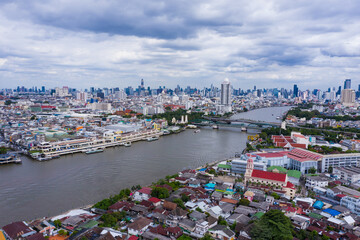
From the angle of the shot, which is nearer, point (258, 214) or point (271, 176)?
point (258, 214)

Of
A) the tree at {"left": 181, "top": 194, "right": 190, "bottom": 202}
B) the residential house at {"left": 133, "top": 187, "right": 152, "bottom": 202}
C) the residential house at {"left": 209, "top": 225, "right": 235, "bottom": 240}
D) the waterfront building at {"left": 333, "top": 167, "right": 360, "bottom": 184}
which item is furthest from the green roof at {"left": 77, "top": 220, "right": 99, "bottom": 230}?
the waterfront building at {"left": 333, "top": 167, "right": 360, "bottom": 184}

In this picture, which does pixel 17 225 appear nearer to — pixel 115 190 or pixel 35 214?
→ pixel 35 214

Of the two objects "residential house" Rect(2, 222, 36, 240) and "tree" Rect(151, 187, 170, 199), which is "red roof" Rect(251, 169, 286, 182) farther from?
"residential house" Rect(2, 222, 36, 240)

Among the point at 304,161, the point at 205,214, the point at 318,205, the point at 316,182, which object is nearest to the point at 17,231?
the point at 205,214

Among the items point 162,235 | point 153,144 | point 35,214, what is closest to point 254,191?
point 162,235

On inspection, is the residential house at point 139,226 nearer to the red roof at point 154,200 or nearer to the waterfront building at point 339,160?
the red roof at point 154,200

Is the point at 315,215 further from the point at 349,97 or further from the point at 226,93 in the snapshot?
the point at 349,97
